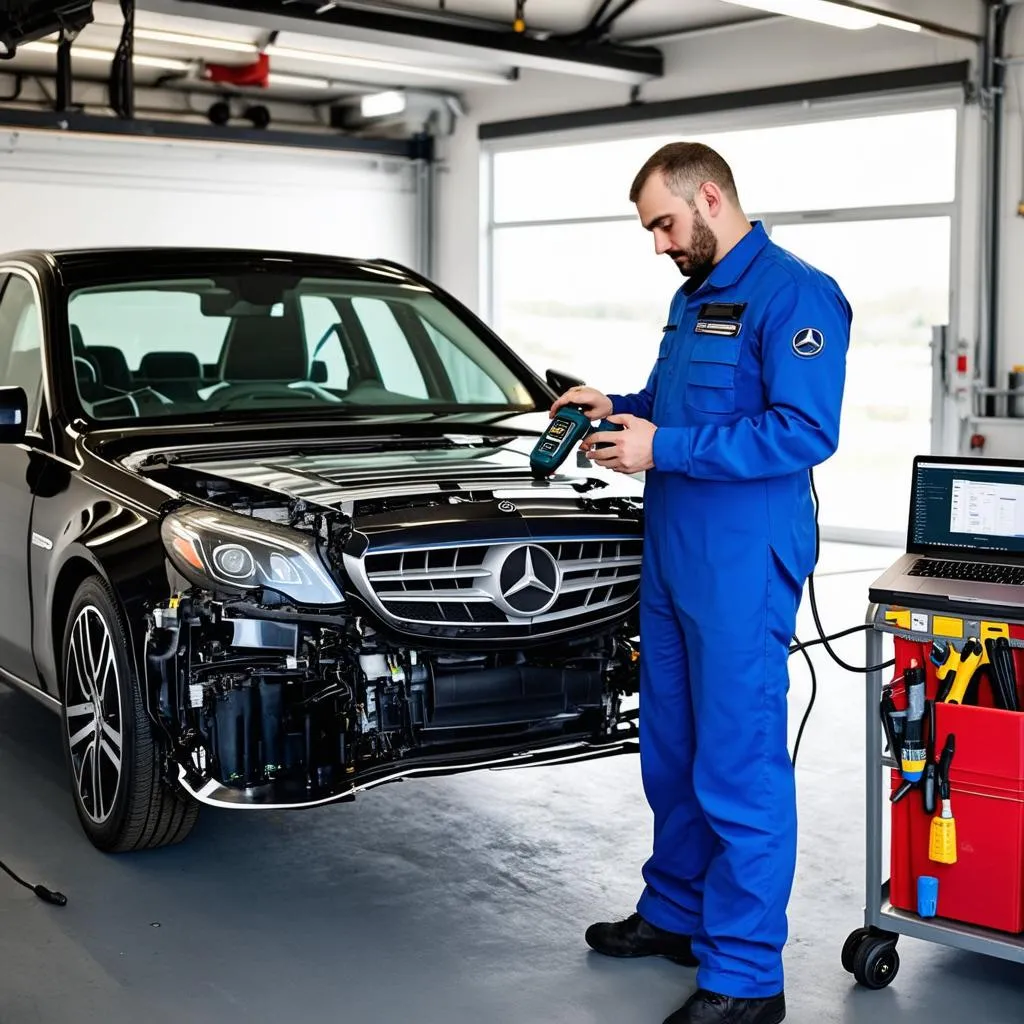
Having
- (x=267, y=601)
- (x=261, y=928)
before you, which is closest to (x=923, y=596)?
(x=267, y=601)

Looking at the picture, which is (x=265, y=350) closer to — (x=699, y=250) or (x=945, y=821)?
(x=699, y=250)

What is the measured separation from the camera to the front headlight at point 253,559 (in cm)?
312

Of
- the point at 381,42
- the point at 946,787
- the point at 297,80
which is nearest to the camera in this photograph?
the point at 946,787

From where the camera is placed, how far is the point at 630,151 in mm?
11875

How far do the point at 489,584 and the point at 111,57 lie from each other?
9.47 meters

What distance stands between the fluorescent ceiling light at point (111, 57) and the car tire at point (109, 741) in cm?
809

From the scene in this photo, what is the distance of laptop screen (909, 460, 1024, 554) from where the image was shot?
3006mm

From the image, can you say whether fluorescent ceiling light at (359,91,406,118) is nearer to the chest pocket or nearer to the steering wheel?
the steering wheel

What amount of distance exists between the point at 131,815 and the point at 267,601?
2.45 feet

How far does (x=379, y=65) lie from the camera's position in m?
11.4

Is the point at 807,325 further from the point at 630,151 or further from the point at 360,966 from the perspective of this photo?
the point at 630,151

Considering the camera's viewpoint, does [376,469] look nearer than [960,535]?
No

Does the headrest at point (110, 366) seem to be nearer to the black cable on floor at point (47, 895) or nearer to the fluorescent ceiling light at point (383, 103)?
the black cable on floor at point (47, 895)

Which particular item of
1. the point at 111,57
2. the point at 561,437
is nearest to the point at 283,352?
the point at 561,437
